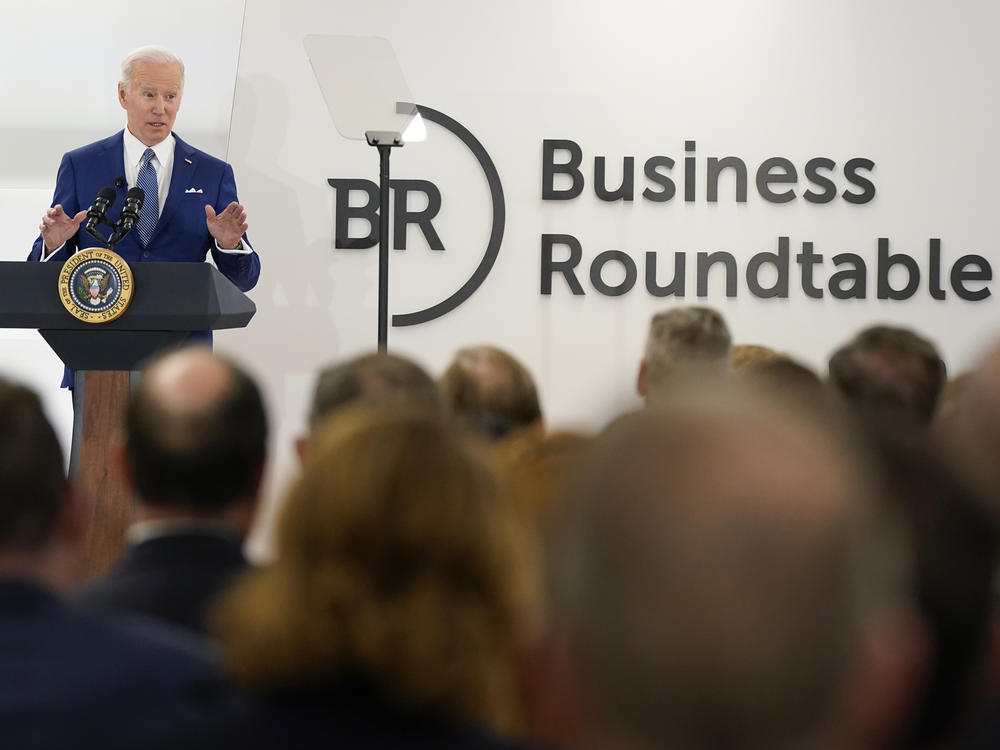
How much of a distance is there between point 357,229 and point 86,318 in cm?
Result: 244

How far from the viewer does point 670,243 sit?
6.07 meters

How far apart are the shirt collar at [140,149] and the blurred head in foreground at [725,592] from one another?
4422 millimetres

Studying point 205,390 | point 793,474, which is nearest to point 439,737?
point 793,474

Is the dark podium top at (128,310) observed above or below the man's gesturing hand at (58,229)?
below

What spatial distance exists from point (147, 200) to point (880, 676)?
4.30 metres

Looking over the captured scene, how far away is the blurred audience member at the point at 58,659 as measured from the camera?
1128 mm

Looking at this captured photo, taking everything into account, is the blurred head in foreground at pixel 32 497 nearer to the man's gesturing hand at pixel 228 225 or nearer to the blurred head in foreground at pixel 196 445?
the blurred head in foreground at pixel 196 445

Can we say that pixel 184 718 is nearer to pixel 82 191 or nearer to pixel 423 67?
pixel 82 191

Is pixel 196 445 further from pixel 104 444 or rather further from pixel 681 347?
pixel 104 444

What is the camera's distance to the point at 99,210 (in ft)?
13.6

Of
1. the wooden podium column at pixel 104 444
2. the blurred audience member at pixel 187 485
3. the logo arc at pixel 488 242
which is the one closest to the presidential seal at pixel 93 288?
the wooden podium column at pixel 104 444

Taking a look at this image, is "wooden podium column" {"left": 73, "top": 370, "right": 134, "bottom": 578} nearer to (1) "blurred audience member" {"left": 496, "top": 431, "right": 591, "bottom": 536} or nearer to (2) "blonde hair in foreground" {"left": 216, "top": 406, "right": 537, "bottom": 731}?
(1) "blurred audience member" {"left": 496, "top": 431, "right": 591, "bottom": 536}

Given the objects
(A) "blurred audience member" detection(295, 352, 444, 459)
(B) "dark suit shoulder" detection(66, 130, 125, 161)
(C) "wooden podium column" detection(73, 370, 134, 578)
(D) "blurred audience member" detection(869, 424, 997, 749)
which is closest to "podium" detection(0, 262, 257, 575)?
(C) "wooden podium column" detection(73, 370, 134, 578)

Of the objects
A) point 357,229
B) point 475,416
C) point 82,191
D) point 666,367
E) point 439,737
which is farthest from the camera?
point 357,229
